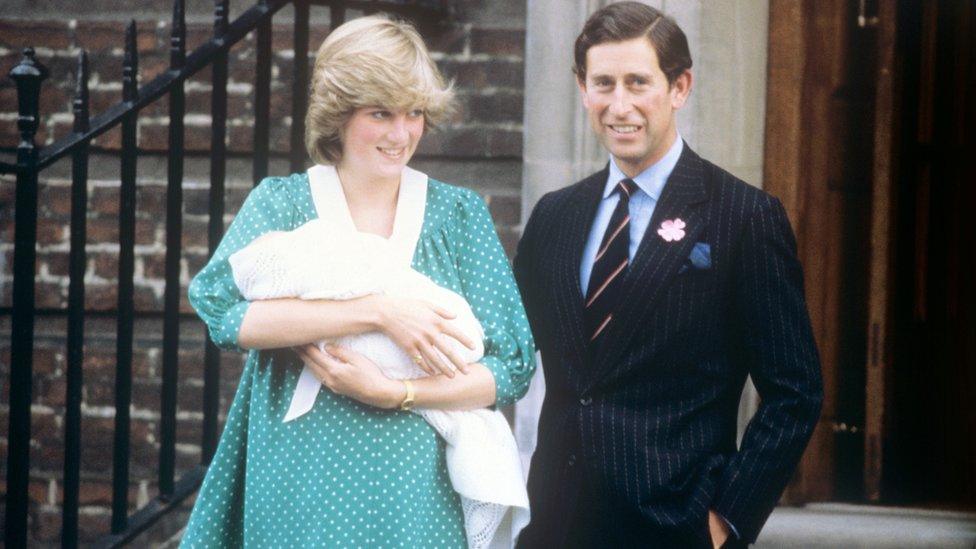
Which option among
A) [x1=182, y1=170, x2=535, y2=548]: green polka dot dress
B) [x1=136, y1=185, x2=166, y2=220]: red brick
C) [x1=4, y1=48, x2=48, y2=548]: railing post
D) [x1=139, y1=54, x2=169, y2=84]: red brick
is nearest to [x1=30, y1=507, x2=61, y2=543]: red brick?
[x1=136, y1=185, x2=166, y2=220]: red brick

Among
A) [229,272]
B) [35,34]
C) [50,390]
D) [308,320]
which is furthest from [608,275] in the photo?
[35,34]

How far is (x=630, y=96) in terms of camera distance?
2730 mm

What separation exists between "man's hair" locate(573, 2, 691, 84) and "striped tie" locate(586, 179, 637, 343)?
0.26 meters

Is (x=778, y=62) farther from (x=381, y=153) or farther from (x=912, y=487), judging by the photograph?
(x=381, y=153)

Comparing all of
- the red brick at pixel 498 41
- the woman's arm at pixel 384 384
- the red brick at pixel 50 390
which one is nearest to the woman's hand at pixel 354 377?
the woman's arm at pixel 384 384

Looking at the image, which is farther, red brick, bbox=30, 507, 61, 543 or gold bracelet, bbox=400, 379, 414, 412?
red brick, bbox=30, 507, 61, 543

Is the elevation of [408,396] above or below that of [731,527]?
above

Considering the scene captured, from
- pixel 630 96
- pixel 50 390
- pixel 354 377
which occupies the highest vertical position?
pixel 630 96

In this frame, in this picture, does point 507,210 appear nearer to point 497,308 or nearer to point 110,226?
point 110,226

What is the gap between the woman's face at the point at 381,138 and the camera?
2.68 meters

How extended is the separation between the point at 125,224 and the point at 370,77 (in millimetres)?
1168

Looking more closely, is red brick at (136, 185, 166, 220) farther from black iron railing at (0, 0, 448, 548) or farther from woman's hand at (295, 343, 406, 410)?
woman's hand at (295, 343, 406, 410)

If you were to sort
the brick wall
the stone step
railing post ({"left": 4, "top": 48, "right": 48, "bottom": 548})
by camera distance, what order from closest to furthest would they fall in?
railing post ({"left": 4, "top": 48, "right": 48, "bottom": 548}) → the stone step → the brick wall

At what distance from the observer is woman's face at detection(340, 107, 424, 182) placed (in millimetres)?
2680
